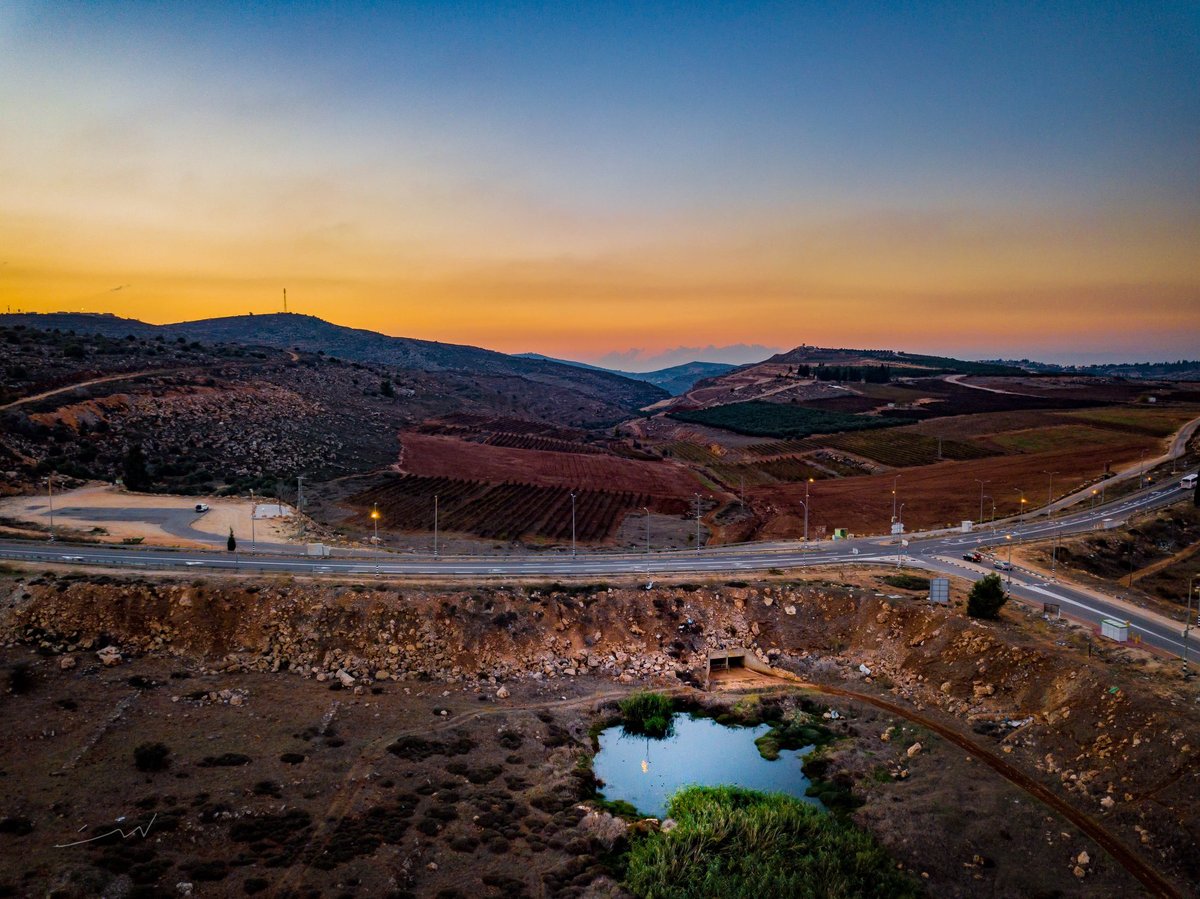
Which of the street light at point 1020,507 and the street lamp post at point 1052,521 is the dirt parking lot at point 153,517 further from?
the street light at point 1020,507

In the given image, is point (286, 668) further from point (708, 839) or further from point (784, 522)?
A: point (784, 522)

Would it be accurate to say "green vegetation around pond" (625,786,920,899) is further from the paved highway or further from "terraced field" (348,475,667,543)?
"terraced field" (348,475,667,543)

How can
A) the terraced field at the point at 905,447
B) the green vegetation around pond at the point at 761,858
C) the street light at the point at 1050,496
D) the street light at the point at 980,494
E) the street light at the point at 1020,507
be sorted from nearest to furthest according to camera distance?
the green vegetation around pond at the point at 761,858
the street light at the point at 1020,507
the street light at the point at 1050,496
the street light at the point at 980,494
the terraced field at the point at 905,447

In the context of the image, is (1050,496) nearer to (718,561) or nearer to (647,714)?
(718,561)

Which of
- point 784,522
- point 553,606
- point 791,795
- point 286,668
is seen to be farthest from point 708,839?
point 784,522

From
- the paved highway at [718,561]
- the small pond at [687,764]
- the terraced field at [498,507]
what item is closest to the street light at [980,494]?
the paved highway at [718,561]
